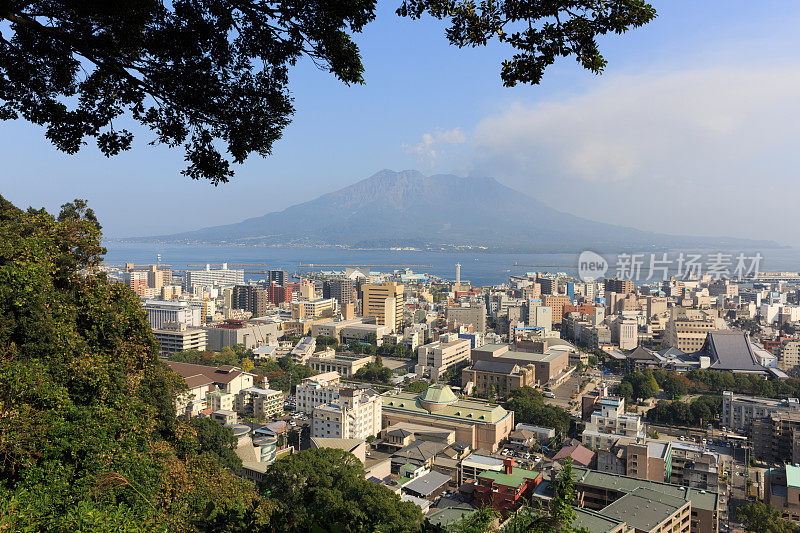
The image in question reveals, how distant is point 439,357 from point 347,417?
6.19 m

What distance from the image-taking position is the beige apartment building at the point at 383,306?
21266 millimetres

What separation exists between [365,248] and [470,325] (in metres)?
54.6

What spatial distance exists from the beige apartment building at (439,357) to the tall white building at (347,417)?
503cm

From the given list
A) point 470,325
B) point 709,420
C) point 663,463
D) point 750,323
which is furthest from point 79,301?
point 750,323

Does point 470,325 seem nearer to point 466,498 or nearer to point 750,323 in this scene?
point 750,323

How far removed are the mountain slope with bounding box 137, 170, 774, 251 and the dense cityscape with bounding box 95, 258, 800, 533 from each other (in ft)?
157

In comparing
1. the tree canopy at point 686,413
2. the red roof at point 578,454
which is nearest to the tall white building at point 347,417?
the red roof at point 578,454

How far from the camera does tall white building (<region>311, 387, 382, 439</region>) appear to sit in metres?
9.38

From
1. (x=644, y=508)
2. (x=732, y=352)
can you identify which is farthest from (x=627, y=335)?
(x=644, y=508)

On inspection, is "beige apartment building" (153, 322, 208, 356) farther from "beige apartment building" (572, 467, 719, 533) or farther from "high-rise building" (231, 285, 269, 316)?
"beige apartment building" (572, 467, 719, 533)

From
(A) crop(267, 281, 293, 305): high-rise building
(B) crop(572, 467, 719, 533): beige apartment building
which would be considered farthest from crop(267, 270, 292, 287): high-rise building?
(B) crop(572, 467, 719, 533): beige apartment building

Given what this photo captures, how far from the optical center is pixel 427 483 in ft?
24.7

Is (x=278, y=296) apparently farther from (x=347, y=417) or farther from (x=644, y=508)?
(x=644, y=508)

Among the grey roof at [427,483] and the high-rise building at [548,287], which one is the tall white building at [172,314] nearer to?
the grey roof at [427,483]
